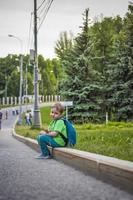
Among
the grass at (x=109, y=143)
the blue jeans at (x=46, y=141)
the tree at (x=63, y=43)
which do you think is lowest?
the grass at (x=109, y=143)

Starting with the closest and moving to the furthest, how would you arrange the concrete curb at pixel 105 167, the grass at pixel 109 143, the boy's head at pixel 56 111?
the concrete curb at pixel 105 167 → the grass at pixel 109 143 → the boy's head at pixel 56 111

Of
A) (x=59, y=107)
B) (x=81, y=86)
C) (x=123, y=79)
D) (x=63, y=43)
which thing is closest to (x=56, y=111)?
(x=59, y=107)

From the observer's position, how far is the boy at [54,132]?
1127cm

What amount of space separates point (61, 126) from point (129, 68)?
98.7 feet

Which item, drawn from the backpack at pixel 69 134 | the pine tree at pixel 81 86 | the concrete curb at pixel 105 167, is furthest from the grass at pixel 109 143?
the pine tree at pixel 81 86

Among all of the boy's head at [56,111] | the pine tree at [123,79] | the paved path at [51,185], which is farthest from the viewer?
the pine tree at [123,79]

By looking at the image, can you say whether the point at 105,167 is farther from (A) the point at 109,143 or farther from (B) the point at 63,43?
(B) the point at 63,43

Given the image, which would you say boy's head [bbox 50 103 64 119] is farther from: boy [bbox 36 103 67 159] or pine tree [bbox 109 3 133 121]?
pine tree [bbox 109 3 133 121]

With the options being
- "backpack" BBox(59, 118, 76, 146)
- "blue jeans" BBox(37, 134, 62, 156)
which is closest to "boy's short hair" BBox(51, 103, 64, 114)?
"backpack" BBox(59, 118, 76, 146)

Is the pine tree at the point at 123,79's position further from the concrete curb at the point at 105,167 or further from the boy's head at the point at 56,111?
the concrete curb at the point at 105,167

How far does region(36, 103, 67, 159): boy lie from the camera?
444 inches

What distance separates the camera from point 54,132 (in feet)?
37.0

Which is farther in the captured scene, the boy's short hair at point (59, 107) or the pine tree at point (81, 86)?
the pine tree at point (81, 86)

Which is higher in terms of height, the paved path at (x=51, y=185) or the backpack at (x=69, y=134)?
the backpack at (x=69, y=134)
